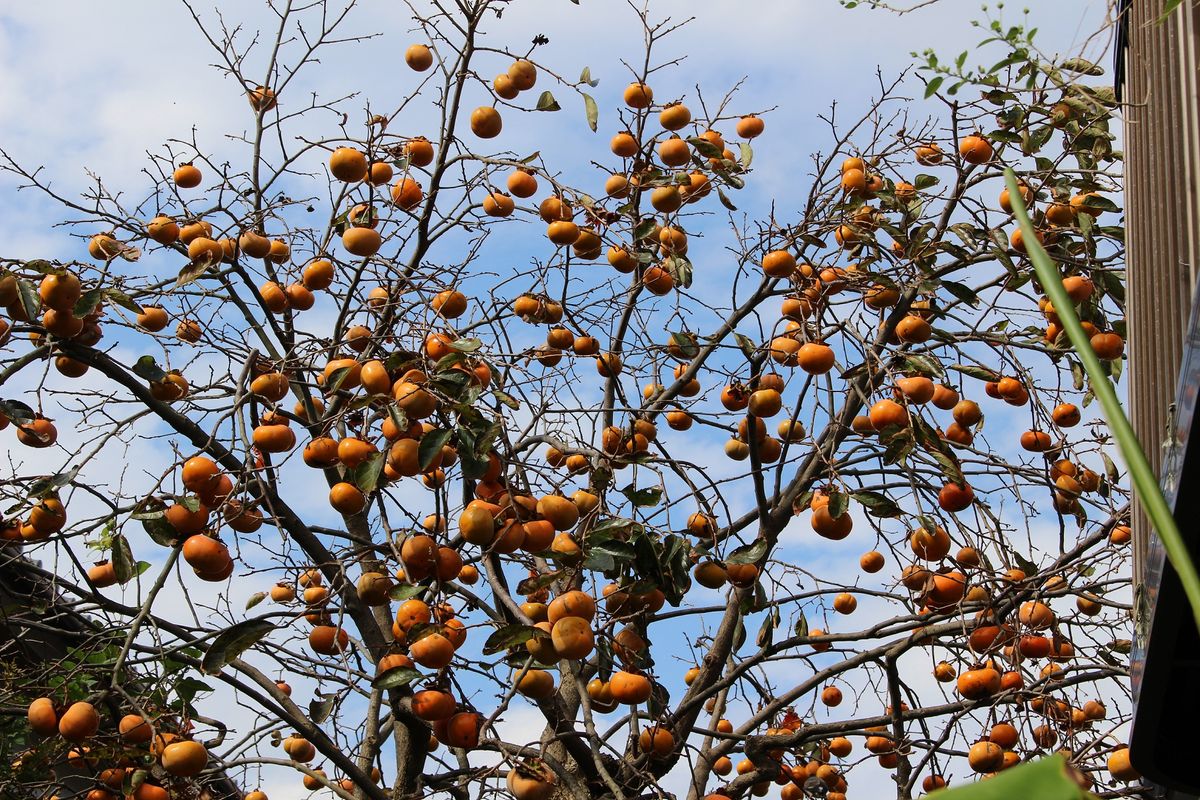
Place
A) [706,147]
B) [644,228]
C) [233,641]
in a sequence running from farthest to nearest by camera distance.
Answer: [706,147], [644,228], [233,641]

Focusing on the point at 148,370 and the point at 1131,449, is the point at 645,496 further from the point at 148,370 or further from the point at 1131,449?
the point at 1131,449

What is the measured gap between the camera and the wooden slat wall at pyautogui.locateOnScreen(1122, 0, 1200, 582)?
1.56m

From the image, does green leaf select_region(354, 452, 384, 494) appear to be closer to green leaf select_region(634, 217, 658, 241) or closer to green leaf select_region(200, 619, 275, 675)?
green leaf select_region(200, 619, 275, 675)

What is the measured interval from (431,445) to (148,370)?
3.50 feet

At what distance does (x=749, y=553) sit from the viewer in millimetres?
3238

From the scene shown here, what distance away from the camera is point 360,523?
3.78 m

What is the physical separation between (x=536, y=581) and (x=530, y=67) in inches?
68.0

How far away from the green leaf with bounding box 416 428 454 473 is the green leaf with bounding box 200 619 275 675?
Result: 598 mm

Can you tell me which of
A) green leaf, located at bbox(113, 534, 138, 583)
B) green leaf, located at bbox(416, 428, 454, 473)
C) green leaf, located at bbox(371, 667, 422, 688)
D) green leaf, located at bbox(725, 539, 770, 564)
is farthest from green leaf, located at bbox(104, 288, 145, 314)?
green leaf, located at bbox(725, 539, 770, 564)

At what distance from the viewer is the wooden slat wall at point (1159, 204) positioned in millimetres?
1561

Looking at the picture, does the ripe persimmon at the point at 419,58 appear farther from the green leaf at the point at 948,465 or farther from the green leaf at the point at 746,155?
the green leaf at the point at 948,465

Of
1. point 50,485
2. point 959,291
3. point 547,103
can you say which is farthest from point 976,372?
point 50,485

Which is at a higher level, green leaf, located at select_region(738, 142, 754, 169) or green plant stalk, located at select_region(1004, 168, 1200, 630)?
green leaf, located at select_region(738, 142, 754, 169)

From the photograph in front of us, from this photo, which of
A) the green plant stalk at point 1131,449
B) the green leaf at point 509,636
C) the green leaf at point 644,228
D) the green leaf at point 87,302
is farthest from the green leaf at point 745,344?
the green plant stalk at point 1131,449
